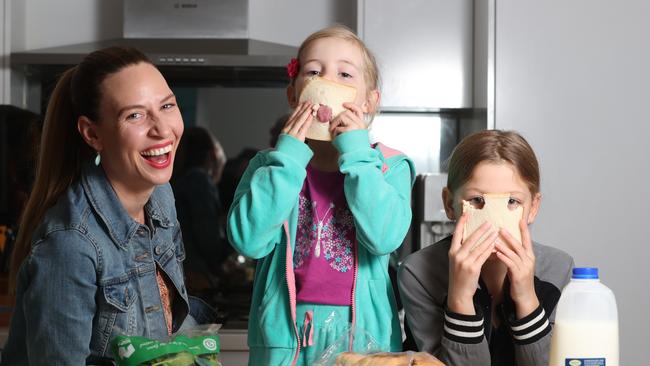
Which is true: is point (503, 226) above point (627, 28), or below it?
below

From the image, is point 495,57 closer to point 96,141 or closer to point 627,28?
point 627,28

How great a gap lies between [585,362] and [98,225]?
82 cm

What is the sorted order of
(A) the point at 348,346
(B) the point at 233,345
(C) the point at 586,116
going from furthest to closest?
(C) the point at 586,116 < (B) the point at 233,345 < (A) the point at 348,346

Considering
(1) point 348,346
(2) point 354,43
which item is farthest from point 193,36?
(1) point 348,346

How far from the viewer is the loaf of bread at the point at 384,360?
3.53 ft

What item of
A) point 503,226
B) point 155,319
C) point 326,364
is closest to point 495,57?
point 503,226

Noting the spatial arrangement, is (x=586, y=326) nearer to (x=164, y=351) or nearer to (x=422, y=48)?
(x=164, y=351)

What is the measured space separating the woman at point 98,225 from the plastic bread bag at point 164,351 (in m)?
0.31

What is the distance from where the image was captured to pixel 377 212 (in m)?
1.57

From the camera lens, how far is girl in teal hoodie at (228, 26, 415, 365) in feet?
5.16

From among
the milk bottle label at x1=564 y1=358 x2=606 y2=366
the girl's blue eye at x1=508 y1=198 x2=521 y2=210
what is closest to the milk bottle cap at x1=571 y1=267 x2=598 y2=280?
the milk bottle label at x1=564 y1=358 x2=606 y2=366

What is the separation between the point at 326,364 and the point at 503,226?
17.8 inches

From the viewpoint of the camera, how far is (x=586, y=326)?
1096 mm

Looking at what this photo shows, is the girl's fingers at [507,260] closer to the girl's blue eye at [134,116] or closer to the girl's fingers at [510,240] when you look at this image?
the girl's fingers at [510,240]
